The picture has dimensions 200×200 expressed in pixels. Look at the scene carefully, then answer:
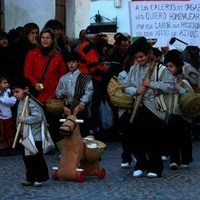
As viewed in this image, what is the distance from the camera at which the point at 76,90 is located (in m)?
10.9

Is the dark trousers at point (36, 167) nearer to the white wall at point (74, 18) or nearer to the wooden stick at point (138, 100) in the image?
the wooden stick at point (138, 100)

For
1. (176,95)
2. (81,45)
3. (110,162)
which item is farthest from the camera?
(81,45)

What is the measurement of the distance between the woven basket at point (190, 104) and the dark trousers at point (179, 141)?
266mm

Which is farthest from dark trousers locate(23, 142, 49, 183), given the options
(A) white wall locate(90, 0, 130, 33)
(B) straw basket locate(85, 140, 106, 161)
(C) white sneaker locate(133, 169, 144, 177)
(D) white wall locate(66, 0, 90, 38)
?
(A) white wall locate(90, 0, 130, 33)

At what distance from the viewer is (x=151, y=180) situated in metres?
9.38

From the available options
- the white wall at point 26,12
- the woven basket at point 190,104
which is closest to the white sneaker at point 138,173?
the woven basket at point 190,104

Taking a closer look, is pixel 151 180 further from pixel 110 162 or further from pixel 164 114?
pixel 110 162

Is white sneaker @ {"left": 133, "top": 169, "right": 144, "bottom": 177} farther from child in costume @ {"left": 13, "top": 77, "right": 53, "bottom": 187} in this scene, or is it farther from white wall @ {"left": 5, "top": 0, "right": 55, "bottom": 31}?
white wall @ {"left": 5, "top": 0, "right": 55, "bottom": 31}

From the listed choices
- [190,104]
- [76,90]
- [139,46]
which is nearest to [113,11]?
[76,90]

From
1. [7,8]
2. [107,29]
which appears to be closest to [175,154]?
[7,8]

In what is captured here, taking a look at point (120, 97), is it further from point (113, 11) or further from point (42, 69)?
point (113, 11)

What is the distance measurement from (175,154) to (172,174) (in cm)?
51

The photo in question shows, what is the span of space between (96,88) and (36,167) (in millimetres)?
3662

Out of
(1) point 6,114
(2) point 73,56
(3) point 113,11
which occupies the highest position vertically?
(3) point 113,11
